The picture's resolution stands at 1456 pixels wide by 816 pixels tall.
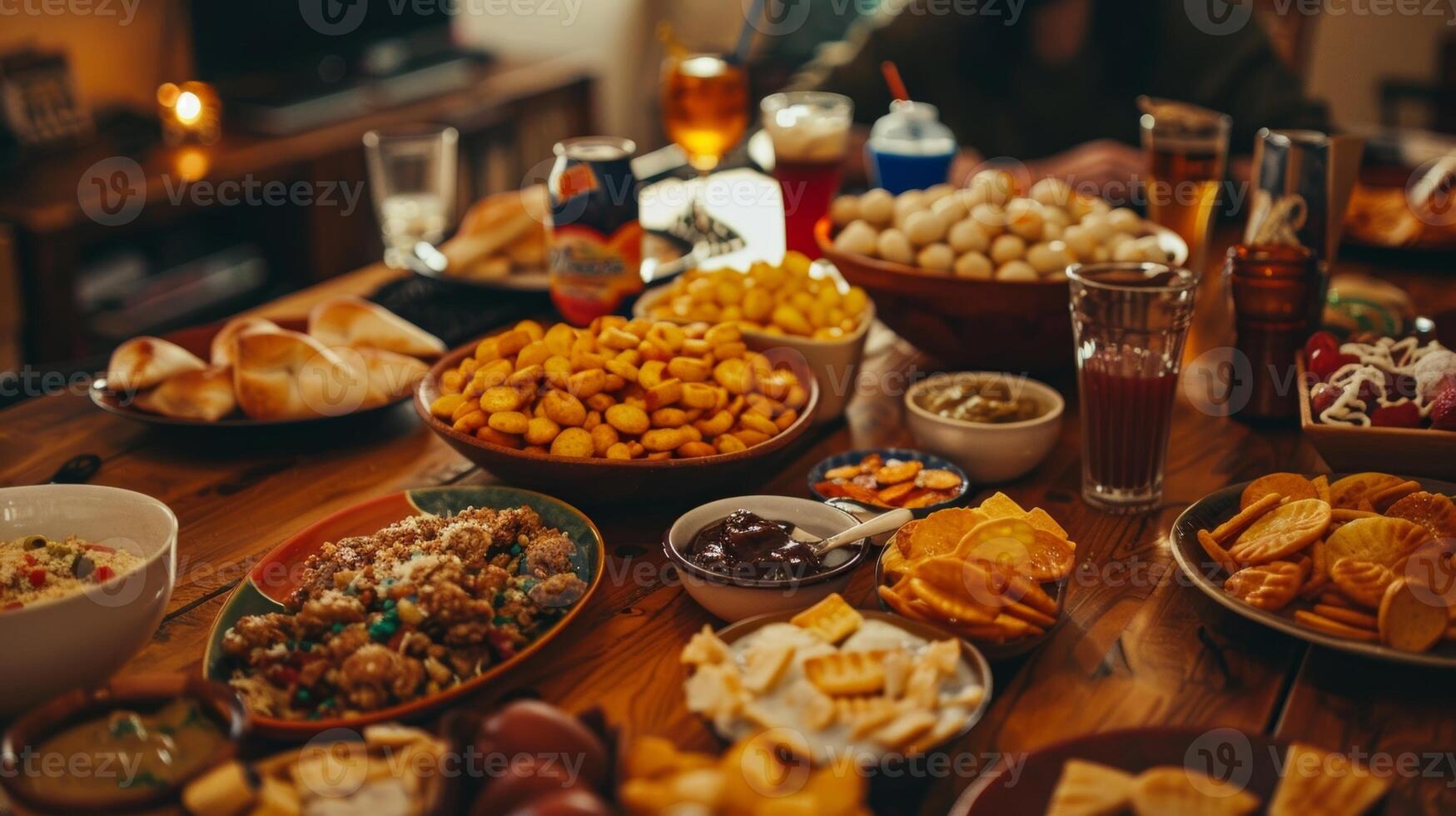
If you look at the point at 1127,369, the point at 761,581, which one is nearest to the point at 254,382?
the point at 761,581

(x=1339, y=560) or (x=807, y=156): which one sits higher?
(x=807, y=156)

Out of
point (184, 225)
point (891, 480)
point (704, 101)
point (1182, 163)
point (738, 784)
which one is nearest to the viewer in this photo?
point (738, 784)

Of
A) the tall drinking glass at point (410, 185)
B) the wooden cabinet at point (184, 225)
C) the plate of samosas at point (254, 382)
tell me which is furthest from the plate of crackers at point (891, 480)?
the wooden cabinet at point (184, 225)

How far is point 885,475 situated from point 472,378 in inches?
19.5

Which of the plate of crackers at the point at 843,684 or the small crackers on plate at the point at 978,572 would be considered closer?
the plate of crackers at the point at 843,684

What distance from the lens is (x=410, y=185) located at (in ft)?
7.34

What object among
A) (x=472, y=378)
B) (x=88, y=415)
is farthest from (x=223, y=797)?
(x=88, y=415)

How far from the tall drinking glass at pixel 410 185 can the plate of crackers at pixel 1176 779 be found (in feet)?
5.46

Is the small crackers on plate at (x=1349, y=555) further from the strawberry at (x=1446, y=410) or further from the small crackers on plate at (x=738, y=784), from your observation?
the small crackers on plate at (x=738, y=784)

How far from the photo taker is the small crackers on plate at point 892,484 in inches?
51.8

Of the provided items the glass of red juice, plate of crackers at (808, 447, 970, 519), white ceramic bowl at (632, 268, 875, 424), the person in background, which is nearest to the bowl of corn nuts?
white ceramic bowl at (632, 268, 875, 424)

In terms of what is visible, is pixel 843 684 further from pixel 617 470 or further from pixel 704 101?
pixel 704 101

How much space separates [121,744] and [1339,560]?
1021 millimetres

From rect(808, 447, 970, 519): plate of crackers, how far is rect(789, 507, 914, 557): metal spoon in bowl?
0.34 feet
